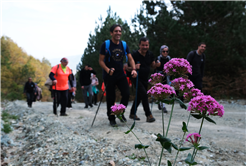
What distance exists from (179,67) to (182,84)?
0.52ft

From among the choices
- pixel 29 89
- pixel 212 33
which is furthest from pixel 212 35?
pixel 29 89

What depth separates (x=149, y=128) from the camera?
4617 millimetres

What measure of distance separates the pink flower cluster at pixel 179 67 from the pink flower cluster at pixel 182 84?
2.8 inches

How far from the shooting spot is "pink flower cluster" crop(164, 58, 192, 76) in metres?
2.01

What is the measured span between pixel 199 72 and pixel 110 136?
4.03 meters

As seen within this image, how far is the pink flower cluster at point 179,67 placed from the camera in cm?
201

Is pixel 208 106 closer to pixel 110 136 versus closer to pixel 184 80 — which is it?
pixel 184 80

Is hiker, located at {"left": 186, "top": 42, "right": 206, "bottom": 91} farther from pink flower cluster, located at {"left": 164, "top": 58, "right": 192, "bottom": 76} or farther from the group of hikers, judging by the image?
pink flower cluster, located at {"left": 164, "top": 58, "right": 192, "bottom": 76}

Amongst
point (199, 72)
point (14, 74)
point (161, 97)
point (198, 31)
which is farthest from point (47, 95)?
point (161, 97)

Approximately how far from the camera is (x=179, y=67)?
2.03 m

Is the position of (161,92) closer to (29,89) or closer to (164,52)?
(164,52)

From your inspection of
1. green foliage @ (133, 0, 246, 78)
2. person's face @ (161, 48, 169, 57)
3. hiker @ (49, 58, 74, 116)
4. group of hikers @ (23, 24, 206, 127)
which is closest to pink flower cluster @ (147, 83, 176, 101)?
group of hikers @ (23, 24, 206, 127)

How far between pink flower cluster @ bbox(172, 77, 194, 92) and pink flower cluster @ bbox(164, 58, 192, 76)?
2.8 inches

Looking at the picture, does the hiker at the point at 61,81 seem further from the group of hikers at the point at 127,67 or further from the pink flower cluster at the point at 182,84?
the pink flower cluster at the point at 182,84
